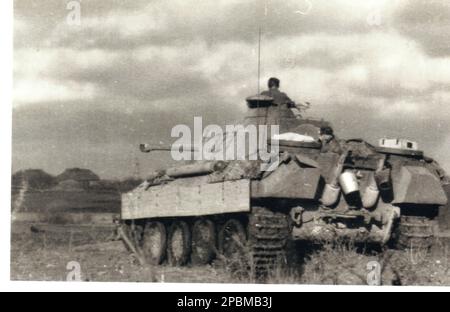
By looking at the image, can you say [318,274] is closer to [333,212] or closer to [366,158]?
[333,212]

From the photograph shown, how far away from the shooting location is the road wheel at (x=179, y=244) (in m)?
15.0

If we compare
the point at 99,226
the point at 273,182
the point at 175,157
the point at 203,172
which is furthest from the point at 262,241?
the point at 99,226

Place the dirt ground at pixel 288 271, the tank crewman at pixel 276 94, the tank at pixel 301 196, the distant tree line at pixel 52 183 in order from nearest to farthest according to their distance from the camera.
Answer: the dirt ground at pixel 288 271
the tank at pixel 301 196
the tank crewman at pixel 276 94
the distant tree line at pixel 52 183

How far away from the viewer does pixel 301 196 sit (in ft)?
40.0

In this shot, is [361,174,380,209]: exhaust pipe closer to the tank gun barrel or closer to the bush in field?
the tank gun barrel

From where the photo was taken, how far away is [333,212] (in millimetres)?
12641

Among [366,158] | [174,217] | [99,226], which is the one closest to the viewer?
[366,158]

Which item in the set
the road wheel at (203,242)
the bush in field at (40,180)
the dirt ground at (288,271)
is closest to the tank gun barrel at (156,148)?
the road wheel at (203,242)

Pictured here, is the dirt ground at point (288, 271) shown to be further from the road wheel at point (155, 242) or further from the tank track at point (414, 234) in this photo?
the road wheel at point (155, 242)

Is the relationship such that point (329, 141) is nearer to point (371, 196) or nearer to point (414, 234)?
point (371, 196)

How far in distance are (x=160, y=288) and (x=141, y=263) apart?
260 inches

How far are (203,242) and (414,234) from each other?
3.74 metres

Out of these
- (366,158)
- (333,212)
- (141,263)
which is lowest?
(141,263)

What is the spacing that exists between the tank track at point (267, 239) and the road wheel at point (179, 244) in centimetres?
301
